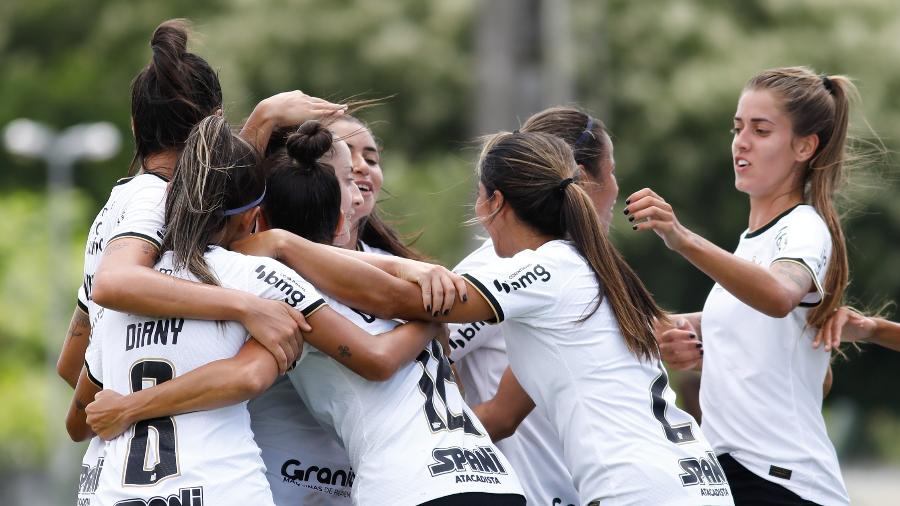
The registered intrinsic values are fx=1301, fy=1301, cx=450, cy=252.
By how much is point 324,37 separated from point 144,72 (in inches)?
700

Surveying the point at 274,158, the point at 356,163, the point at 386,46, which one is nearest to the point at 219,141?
the point at 274,158

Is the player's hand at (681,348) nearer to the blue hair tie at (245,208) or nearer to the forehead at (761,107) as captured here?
the forehead at (761,107)

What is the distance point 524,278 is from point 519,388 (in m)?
0.56

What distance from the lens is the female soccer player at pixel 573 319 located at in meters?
4.17

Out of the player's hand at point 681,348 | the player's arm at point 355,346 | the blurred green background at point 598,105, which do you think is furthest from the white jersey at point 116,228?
the blurred green background at point 598,105

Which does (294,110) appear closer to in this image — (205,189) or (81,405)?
(205,189)

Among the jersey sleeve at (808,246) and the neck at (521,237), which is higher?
the neck at (521,237)

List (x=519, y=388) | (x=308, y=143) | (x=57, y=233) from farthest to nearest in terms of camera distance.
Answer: (x=57, y=233)
(x=519, y=388)
(x=308, y=143)

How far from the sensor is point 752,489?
472cm

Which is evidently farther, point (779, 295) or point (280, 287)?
point (779, 295)

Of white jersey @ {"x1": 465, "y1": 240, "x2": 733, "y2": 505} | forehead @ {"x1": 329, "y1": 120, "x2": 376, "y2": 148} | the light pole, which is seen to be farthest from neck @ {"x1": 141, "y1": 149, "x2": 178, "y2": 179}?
the light pole

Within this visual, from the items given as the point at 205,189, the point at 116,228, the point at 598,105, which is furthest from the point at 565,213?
the point at 598,105

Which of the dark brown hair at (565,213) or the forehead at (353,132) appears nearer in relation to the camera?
the dark brown hair at (565,213)

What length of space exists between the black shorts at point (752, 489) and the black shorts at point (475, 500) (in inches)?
40.2
